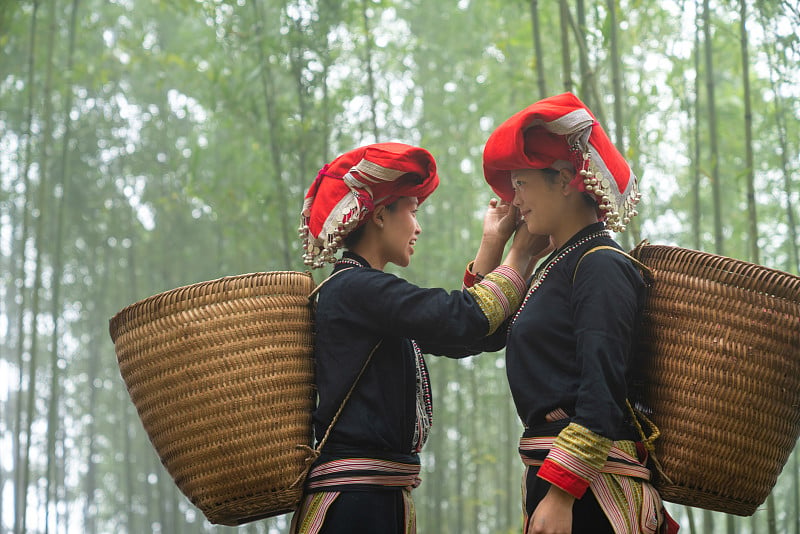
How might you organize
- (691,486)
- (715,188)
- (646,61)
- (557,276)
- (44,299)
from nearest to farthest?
(691,486) → (557,276) → (715,188) → (646,61) → (44,299)

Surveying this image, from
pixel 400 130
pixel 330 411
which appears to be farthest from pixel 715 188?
pixel 400 130

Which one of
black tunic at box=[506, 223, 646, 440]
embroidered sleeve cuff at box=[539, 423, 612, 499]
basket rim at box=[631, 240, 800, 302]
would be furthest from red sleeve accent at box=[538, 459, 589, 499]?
basket rim at box=[631, 240, 800, 302]

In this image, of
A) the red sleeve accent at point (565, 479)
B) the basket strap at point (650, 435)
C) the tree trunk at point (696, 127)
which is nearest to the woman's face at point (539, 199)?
the basket strap at point (650, 435)

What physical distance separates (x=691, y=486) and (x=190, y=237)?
24.9 feet

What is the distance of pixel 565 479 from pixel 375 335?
0.62 meters

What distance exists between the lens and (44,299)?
11.2 meters

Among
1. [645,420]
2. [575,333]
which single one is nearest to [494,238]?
[575,333]

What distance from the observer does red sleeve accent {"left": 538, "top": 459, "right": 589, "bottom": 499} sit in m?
1.72

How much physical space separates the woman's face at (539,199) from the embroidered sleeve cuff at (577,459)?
522 mm

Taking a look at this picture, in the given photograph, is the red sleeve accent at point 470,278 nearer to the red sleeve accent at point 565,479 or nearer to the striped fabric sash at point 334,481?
the striped fabric sash at point 334,481

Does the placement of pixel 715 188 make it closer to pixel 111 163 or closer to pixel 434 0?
pixel 434 0

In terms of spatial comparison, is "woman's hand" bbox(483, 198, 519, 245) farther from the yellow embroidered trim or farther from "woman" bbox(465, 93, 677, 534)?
the yellow embroidered trim

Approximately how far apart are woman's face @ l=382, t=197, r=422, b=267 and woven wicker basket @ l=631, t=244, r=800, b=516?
72cm

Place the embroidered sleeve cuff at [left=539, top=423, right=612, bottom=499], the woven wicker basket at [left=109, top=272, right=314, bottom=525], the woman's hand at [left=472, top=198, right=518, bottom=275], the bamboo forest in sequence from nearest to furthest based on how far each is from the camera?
the embroidered sleeve cuff at [left=539, top=423, right=612, bottom=499] → the woven wicker basket at [left=109, top=272, right=314, bottom=525] → the woman's hand at [left=472, top=198, right=518, bottom=275] → the bamboo forest
